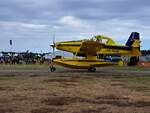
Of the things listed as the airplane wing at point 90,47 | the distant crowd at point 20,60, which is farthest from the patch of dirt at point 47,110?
the distant crowd at point 20,60

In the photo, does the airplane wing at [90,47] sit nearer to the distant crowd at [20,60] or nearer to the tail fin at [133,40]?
the tail fin at [133,40]

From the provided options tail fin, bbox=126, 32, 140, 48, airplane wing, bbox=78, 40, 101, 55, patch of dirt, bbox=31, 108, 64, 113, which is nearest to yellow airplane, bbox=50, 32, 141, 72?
airplane wing, bbox=78, 40, 101, 55

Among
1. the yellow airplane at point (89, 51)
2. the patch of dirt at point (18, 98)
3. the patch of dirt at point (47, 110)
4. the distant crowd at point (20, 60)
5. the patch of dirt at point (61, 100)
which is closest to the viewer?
the patch of dirt at point (47, 110)

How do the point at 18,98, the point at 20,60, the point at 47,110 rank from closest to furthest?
1. the point at 47,110
2. the point at 18,98
3. the point at 20,60

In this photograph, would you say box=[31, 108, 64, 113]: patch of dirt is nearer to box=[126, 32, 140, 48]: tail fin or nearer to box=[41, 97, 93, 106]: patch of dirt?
box=[41, 97, 93, 106]: patch of dirt

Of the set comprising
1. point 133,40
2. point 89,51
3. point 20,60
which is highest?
point 133,40

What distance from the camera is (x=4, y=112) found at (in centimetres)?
1120

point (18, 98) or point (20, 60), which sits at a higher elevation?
point (20, 60)

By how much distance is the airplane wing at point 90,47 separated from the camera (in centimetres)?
3575

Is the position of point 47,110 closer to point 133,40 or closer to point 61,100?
point 61,100

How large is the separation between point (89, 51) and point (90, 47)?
0.70 metres

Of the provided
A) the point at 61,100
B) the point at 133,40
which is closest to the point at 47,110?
the point at 61,100

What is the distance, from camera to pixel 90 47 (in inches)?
1425

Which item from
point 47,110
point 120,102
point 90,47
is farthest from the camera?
point 90,47
